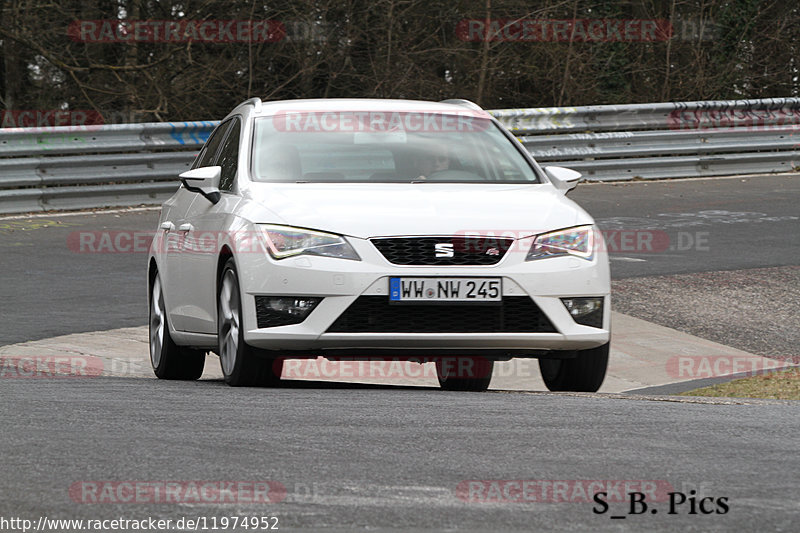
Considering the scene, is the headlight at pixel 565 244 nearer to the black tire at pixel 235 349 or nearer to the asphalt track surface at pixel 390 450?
the asphalt track surface at pixel 390 450

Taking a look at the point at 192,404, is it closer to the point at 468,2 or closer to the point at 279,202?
Answer: the point at 279,202

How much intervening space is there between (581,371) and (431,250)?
122 cm

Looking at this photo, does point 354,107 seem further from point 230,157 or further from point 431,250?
point 431,250

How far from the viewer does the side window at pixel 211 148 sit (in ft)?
31.0

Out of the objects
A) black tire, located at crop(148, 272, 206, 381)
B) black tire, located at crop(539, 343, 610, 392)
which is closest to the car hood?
black tire, located at crop(539, 343, 610, 392)

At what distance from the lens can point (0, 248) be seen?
15570mm

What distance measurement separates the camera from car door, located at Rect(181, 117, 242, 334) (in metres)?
8.09

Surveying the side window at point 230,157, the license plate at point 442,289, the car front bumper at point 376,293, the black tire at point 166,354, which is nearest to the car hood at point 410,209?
the car front bumper at point 376,293

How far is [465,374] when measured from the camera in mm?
9422

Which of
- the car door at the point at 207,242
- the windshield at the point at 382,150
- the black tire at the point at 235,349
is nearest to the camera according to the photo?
the black tire at the point at 235,349

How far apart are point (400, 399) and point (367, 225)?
0.89 meters

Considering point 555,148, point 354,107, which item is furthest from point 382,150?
point 555,148

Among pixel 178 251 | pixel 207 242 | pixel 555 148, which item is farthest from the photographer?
pixel 555 148

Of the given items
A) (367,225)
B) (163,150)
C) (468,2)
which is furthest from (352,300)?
(468,2)
